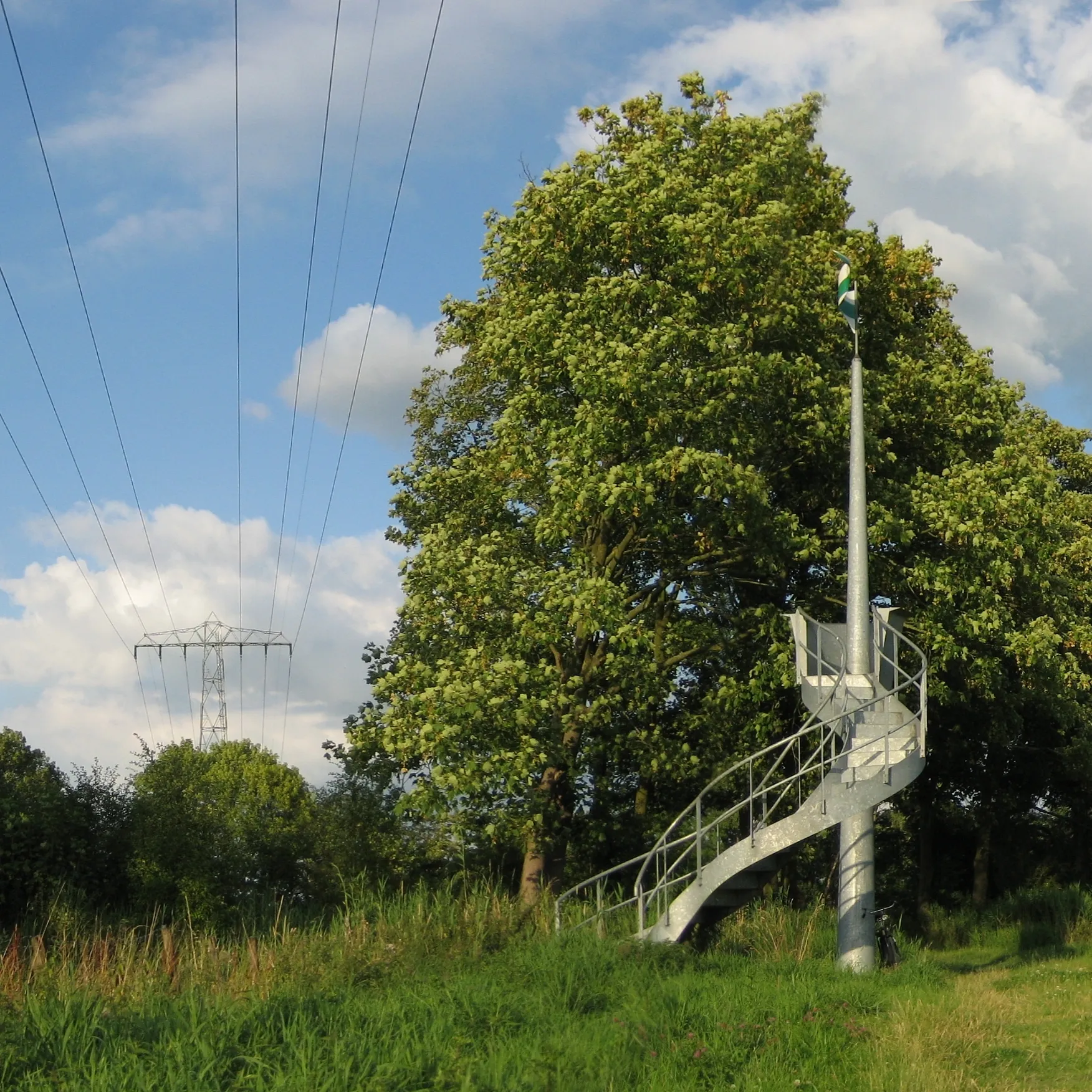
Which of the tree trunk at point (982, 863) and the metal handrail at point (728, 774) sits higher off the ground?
the metal handrail at point (728, 774)

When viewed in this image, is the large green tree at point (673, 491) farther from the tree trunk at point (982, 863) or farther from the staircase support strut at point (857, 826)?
the tree trunk at point (982, 863)

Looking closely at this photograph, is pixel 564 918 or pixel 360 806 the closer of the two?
pixel 564 918

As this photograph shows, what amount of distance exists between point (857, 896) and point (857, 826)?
1.05 m

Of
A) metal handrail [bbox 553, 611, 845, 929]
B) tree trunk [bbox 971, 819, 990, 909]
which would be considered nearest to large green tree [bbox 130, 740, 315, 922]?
metal handrail [bbox 553, 611, 845, 929]

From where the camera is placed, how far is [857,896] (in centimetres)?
1694

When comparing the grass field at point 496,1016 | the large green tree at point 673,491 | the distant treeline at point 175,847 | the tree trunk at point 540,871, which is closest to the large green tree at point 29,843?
the distant treeline at point 175,847

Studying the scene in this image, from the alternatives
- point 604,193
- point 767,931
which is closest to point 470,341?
point 604,193

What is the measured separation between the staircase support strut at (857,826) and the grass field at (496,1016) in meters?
0.57

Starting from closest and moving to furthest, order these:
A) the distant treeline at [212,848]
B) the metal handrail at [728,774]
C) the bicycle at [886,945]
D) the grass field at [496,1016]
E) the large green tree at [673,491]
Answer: the grass field at [496,1016] < the metal handrail at [728,774] < the bicycle at [886,945] < the large green tree at [673,491] < the distant treeline at [212,848]

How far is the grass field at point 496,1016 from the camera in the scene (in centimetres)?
912

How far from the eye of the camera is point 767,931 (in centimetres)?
1909

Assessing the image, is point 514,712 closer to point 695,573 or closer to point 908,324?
point 695,573

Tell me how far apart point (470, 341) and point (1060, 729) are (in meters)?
16.7

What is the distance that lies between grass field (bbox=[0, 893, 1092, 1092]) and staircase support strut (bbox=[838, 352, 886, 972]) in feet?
1.86
